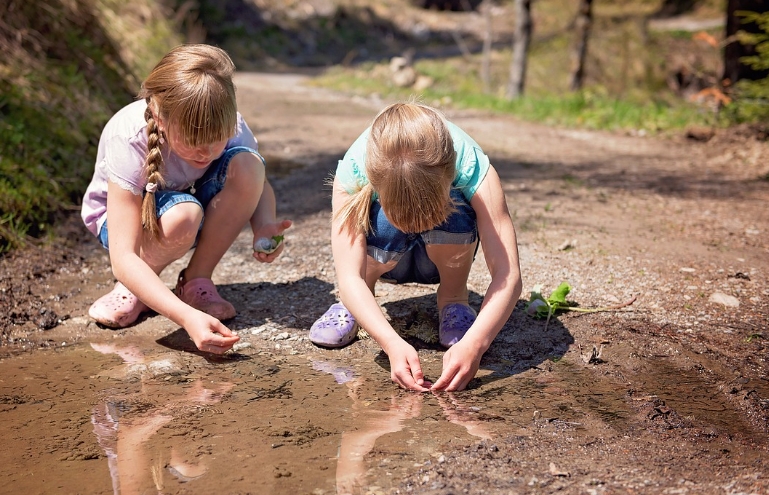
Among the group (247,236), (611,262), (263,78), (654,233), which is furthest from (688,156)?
(263,78)

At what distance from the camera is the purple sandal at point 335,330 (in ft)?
9.33

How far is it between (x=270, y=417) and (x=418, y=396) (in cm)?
46

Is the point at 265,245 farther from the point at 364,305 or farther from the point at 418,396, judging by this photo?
the point at 418,396

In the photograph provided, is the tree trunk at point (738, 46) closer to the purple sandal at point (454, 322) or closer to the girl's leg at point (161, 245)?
the purple sandal at point (454, 322)

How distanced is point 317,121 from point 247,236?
4.22 m

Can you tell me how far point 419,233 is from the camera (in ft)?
8.74

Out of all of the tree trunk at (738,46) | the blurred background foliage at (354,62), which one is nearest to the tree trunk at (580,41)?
the blurred background foliage at (354,62)

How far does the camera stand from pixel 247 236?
14.1 ft

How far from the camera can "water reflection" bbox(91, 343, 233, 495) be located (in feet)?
6.34

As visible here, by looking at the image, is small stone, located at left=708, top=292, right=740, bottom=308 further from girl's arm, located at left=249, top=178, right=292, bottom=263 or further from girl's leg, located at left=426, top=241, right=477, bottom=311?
girl's arm, located at left=249, top=178, right=292, bottom=263

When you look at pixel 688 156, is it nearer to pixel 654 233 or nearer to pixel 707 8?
pixel 654 233

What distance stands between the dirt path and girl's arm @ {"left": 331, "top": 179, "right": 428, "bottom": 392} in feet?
0.29

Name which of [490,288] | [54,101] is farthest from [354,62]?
[490,288]

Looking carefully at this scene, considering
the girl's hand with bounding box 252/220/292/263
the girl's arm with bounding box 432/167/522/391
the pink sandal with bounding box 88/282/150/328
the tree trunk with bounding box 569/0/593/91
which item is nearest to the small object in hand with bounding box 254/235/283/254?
the girl's hand with bounding box 252/220/292/263
